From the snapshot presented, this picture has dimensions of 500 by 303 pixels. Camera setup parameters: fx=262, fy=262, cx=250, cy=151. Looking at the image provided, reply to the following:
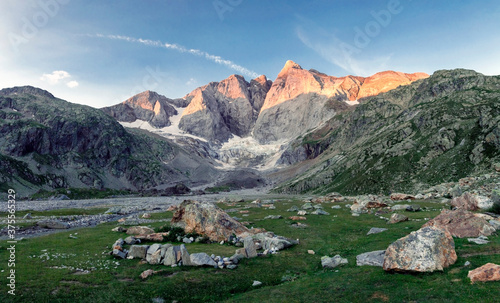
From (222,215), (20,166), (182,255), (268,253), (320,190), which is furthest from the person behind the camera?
(20,166)

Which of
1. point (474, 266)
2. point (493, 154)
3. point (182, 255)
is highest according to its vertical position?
point (493, 154)

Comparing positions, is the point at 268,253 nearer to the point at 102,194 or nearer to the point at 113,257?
the point at 113,257

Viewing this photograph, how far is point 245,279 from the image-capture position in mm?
20484

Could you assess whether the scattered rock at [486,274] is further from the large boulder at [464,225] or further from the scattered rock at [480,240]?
the large boulder at [464,225]

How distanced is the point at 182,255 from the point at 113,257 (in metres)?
7.23

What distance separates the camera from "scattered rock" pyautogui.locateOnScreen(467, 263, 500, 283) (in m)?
13.4

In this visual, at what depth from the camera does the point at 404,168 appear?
110 m

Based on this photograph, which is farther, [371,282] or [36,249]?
[36,249]

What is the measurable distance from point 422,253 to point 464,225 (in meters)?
11.6

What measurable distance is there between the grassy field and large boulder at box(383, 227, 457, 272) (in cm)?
48

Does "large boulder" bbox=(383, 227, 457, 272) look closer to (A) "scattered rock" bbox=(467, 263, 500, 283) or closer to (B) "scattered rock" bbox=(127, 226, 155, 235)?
(A) "scattered rock" bbox=(467, 263, 500, 283)

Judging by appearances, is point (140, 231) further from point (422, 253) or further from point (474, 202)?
point (474, 202)

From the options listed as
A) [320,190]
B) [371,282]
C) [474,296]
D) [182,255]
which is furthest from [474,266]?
[320,190]

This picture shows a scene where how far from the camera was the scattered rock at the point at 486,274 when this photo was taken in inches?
528
